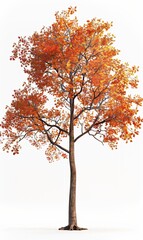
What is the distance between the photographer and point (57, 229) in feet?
69.5

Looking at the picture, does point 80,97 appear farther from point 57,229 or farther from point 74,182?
point 57,229

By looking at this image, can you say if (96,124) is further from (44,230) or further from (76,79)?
(44,230)

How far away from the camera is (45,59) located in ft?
69.5

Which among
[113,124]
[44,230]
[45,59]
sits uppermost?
[45,59]

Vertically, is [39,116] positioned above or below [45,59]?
below

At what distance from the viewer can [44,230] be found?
20.7 meters

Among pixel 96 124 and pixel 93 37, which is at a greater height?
pixel 93 37

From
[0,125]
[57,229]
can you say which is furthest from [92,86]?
[57,229]

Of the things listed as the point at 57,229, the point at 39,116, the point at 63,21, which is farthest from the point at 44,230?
the point at 63,21

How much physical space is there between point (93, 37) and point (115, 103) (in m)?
2.36

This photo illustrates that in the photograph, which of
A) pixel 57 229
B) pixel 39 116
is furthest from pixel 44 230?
pixel 39 116

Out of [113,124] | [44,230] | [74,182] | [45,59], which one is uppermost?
Answer: [45,59]

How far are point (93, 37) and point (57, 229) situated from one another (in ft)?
21.7

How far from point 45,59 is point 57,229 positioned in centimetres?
580
